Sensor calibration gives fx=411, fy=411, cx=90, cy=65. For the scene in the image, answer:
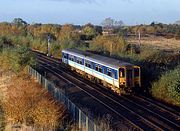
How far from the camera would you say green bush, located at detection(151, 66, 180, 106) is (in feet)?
94.4

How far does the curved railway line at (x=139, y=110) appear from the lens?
23.0 meters

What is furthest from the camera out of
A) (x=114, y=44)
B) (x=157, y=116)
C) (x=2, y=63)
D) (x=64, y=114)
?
(x=114, y=44)

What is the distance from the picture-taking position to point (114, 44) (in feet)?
219

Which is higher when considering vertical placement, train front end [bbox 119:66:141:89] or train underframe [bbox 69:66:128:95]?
train front end [bbox 119:66:141:89]

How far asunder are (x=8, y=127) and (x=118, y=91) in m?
13.1

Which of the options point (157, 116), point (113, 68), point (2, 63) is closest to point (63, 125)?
point (157, 116)

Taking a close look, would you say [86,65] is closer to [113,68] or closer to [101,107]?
[113,68]

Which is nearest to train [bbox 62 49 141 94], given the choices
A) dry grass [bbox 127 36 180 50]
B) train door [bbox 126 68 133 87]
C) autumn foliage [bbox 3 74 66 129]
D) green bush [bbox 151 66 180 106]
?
train door [bbox 126 68 133 87]

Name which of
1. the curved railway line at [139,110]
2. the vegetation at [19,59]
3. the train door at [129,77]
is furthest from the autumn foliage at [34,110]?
the vegetation at [19,59]

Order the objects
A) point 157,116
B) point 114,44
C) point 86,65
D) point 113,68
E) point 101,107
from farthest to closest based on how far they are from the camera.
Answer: point 114,44 < point 86,65 < point 113,68 < point 101,107 < point 157,116

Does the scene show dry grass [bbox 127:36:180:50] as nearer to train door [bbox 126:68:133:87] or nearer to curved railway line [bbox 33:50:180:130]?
train door [bbox 126:68:133:87]

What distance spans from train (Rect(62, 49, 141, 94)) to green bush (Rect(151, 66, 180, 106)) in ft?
5.96

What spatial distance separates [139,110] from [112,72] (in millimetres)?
6808

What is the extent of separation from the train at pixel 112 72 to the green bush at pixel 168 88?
182 centimetres
